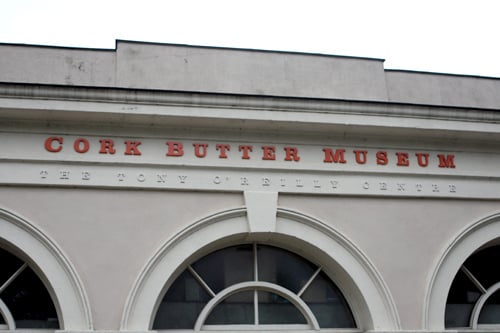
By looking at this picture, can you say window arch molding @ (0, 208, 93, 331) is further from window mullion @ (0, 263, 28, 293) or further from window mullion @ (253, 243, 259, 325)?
window mullion @ (253, 243, 259, 325)

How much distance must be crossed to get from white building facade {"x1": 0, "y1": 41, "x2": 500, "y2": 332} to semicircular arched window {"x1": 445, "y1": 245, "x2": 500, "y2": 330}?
0.9 inches

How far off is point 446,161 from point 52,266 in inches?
238

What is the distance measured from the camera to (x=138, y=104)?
350 inches

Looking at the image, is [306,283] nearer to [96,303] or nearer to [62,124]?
[96,303]

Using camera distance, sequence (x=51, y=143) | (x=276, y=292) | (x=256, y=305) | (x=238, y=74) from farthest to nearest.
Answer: (x=238, y=74), (x=276, y=292), (x=256, y=305), (x=51, y=143)

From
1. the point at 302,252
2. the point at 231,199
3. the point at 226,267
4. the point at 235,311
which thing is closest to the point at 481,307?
the point at 302,252

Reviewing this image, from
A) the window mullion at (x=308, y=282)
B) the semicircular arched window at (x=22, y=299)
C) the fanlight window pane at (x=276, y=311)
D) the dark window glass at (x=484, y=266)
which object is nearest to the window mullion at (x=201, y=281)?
the fanlight window pane at (x=276, y=311)

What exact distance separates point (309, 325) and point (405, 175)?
2682 mm

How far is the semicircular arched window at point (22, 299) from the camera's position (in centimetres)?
849

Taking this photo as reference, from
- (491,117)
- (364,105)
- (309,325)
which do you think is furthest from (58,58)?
(491,117)

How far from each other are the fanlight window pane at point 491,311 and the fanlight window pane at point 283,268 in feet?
9.08

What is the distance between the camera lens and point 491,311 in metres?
9.96

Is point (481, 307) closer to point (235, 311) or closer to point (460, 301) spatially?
point (460, 301)

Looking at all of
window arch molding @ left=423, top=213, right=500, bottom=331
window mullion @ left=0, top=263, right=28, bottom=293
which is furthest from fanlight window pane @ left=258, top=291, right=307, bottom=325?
window mullion @ left=0, top=263, right=28, bottom=293
